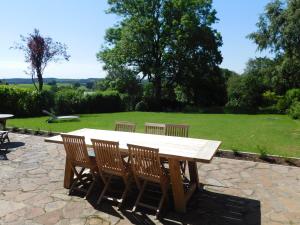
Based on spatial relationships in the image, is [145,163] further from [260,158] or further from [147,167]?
[260,158]

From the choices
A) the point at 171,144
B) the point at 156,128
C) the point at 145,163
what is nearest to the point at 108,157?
the point at 145,163

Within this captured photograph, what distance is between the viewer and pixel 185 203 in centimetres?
487

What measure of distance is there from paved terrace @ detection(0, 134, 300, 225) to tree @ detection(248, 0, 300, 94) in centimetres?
1690

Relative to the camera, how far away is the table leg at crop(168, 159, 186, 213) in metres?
4.74

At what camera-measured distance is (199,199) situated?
5.34m

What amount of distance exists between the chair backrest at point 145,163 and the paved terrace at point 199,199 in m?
0.61

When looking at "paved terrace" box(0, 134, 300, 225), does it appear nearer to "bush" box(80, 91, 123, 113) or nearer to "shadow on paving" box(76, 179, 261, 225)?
"shadow on paving" box(76, 179, 261, 225)

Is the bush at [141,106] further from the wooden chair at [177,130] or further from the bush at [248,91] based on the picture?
the wooden chair at [177,130]

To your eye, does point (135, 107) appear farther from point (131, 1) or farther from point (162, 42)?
point (131, 1)

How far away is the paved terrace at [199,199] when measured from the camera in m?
4.57

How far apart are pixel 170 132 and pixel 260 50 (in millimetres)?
21278

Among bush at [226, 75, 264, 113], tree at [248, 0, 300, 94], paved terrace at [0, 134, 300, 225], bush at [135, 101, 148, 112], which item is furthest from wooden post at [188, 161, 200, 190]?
bush at [226, 75, 264, 113]

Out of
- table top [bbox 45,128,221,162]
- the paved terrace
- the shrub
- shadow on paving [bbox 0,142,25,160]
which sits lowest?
shadow on paving [bbox 0,142,25,160]

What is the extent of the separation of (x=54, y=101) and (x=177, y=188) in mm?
17122
